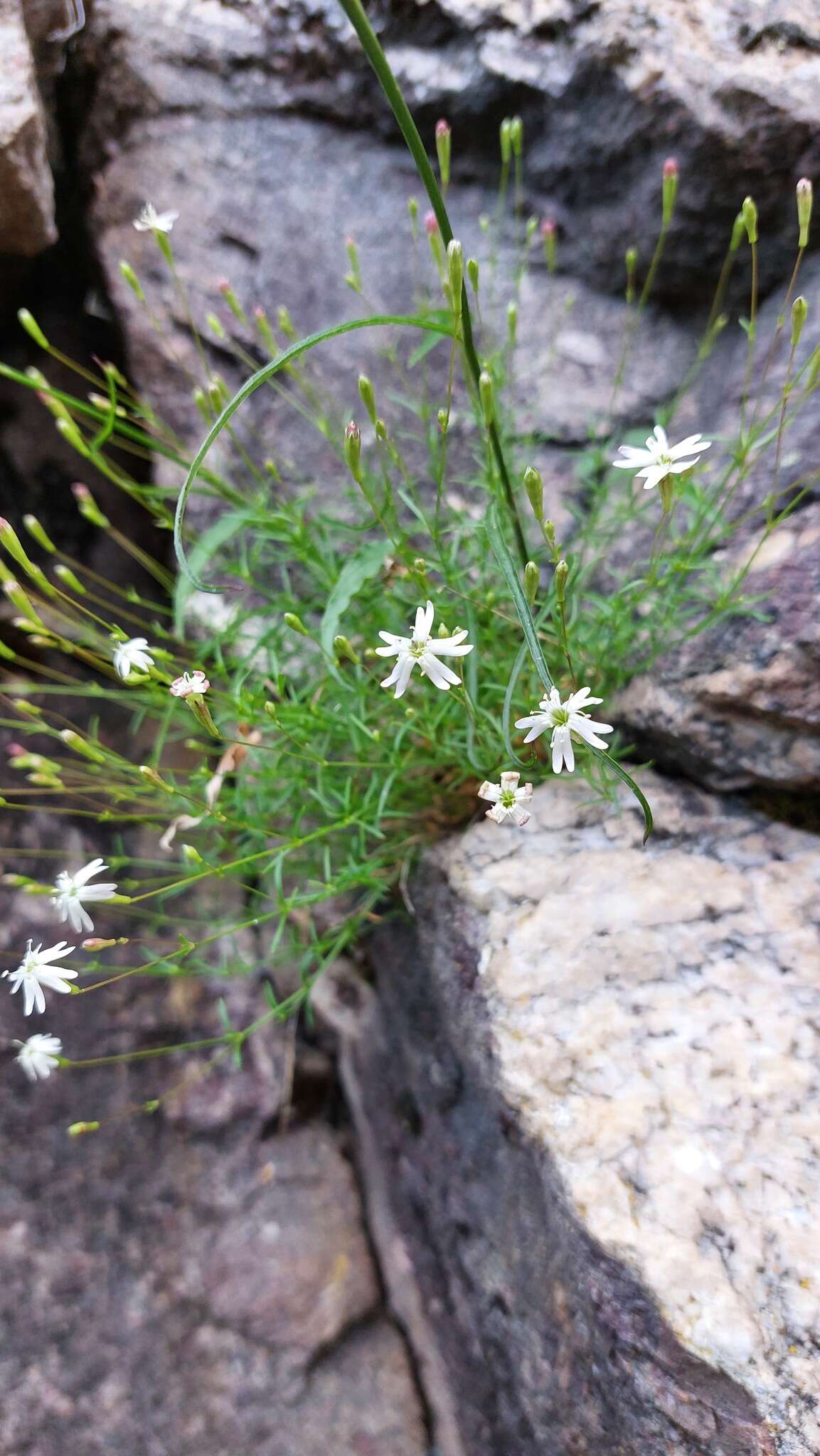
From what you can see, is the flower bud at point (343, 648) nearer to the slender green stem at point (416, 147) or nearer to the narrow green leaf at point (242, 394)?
the narrow green leaf at point (242, 394)

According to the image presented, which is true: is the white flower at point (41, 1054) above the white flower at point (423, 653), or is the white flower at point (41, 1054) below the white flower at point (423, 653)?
below

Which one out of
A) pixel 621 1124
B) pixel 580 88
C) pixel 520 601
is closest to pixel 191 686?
pixel 520 601

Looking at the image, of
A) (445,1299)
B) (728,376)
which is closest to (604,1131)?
(445,1299)

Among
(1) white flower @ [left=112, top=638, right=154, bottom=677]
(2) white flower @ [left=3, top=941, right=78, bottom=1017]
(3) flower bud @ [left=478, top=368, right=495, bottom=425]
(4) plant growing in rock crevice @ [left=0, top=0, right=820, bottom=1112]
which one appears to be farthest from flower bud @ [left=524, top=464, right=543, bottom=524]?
(2) white flower @ [left=3, top=941, right=78, bottom=1017]

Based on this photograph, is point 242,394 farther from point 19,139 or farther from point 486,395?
point 19,139

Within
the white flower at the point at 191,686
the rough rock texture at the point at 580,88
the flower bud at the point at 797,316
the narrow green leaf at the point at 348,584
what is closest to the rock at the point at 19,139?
the rough rock texture at the point at 580,88

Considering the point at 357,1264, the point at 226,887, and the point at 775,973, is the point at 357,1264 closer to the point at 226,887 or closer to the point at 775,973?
the point at 226,887

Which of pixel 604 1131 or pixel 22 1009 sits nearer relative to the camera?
pixel 604 1131

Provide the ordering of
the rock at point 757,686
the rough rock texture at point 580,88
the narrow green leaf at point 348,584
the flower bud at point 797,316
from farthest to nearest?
the rough rock texture at point 580,88 < the rock at point 757,686 < the narrow green leaf at point 348,584 < the flower bud at point 797,316
